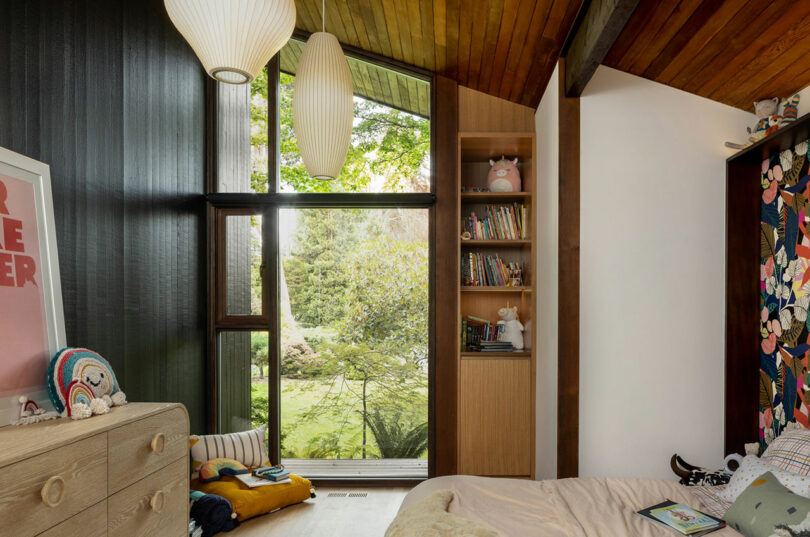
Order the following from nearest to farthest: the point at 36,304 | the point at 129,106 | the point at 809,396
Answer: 1. the point at 36,304
2. the point at 809,396
3. the point at 129,106

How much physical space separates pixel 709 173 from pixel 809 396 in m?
1.24

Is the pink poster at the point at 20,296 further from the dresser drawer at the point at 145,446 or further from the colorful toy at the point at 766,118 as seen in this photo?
the colorful toy at the point at 766,118

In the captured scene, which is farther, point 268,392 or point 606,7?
point 268,392

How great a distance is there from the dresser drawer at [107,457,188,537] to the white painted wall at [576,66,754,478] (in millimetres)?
2051

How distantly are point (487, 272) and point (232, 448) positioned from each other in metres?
2.16

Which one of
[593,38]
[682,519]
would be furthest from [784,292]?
[593,38]

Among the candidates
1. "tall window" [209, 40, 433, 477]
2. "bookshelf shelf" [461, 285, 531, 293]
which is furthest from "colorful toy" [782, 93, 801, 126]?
"tall window" [209, 40, 433, 477]

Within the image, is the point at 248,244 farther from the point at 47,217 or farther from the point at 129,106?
the point at 47,217

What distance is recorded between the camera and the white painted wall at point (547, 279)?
10.6 feet

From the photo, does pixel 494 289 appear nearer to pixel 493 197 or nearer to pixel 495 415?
pixel 493 197

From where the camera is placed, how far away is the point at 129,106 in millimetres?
2998

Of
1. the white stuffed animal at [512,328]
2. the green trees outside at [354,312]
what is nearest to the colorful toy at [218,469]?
the green trees outside at [354,312]

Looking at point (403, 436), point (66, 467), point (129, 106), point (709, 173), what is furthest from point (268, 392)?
point (709, 173)

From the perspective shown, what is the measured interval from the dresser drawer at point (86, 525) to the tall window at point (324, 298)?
2294 mm
